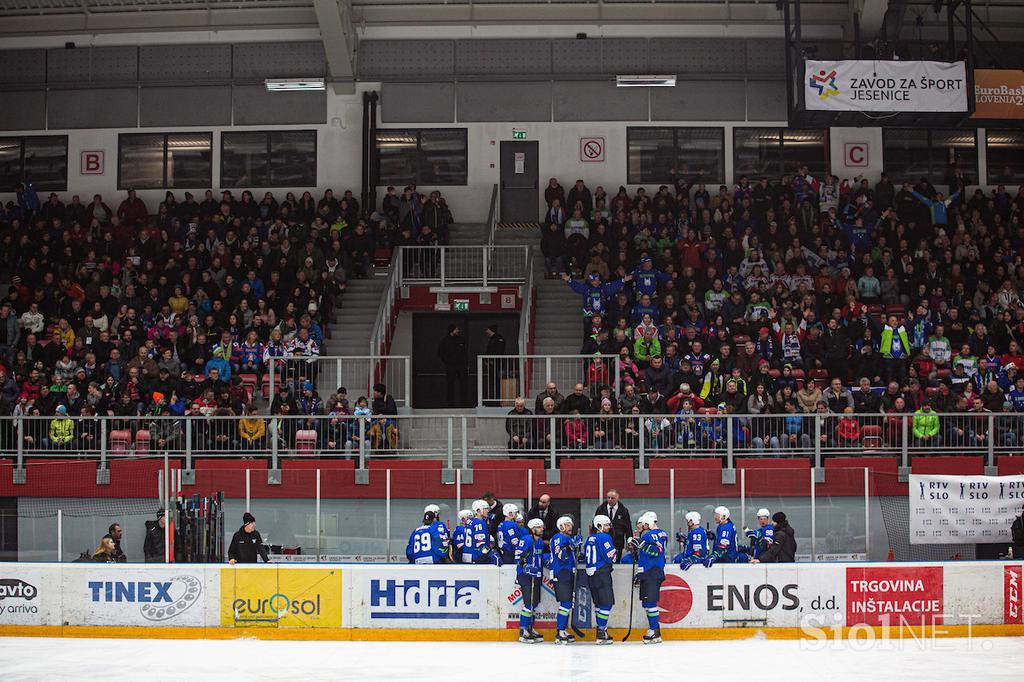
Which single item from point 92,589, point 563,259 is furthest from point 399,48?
point 92,589

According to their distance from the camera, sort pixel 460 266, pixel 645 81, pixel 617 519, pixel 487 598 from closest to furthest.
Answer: pixel 487 598
pixel 617 519
pixel 460 266
pixel 645 81

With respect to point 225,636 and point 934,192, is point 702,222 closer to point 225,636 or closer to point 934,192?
point 934,192

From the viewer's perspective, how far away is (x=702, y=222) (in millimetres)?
24531

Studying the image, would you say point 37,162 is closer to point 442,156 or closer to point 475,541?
point 442,156

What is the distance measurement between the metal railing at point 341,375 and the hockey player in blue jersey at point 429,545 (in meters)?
5.25

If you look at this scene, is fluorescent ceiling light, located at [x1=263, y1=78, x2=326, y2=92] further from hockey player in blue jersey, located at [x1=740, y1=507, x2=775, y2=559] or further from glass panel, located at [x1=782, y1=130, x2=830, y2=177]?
hockey player in blue jersey, located at [x1=740, y1=507, x2=775, y2=559]

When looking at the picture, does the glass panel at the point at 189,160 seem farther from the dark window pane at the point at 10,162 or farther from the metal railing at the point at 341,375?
the metal railing at the point at 341,375

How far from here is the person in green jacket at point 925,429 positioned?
1845 centimetres

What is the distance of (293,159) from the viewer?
27312 millimetres

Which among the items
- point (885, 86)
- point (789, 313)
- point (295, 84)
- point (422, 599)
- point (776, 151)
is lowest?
point (422, 599)

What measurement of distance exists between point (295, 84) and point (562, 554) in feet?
47.0

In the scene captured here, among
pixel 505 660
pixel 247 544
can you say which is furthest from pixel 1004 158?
pixel 505 660

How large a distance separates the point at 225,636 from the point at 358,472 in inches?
163

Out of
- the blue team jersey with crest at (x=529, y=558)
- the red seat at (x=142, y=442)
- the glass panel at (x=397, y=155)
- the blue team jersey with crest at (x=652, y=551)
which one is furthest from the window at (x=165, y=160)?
the blue team jersey with crest at (x=652, y=551)
